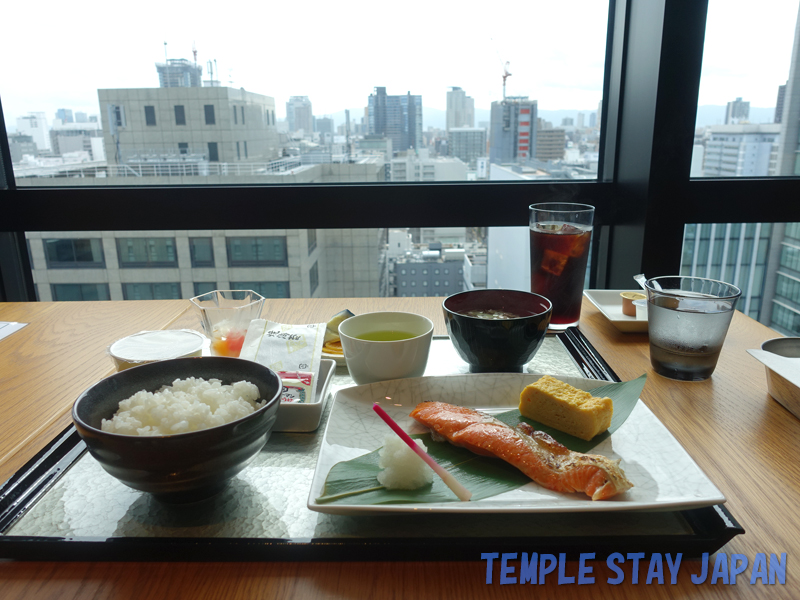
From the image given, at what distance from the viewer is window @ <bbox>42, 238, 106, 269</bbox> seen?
7.25 ft

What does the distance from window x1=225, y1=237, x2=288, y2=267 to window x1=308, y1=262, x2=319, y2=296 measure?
0.13 metres

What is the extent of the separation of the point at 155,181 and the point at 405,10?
118cm

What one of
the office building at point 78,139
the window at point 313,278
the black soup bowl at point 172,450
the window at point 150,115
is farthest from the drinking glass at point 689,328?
the office building at point 78,139

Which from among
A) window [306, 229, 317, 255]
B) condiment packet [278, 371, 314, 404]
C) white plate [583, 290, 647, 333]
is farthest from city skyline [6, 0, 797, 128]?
condiment packet [278, 371, 314, 404]

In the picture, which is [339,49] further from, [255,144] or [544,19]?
[544,19]

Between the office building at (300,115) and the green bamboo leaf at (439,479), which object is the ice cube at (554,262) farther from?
the office building at (300,115)

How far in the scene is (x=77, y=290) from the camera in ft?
7.72

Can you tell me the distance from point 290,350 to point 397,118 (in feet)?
5.15

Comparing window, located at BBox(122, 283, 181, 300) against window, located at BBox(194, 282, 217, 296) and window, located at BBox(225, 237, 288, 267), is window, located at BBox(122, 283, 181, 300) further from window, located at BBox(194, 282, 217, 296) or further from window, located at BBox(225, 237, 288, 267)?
window, located at BBox(225, 237, 288, 267)

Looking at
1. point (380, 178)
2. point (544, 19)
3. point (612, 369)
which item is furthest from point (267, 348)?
point (544, 19)

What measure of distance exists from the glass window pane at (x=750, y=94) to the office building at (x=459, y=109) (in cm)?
84

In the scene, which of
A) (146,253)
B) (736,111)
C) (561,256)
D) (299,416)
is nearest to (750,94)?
(736,111)

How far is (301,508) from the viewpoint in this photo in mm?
612

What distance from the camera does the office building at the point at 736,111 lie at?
2.06 m
